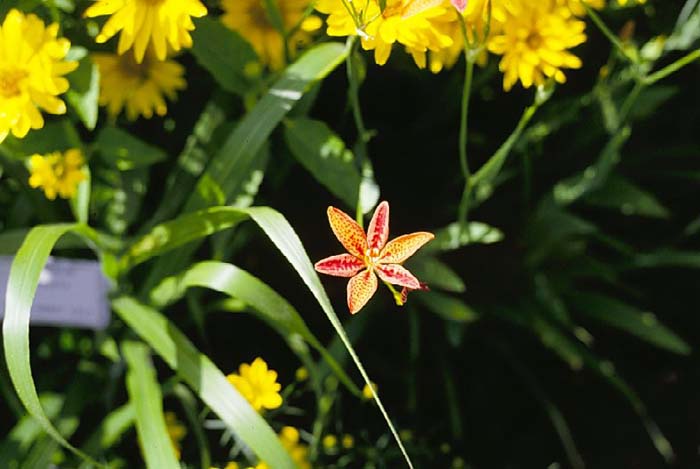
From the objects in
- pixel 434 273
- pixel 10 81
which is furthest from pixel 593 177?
pixel 10 81

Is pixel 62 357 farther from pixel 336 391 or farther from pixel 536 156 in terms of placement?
pixel 536 156

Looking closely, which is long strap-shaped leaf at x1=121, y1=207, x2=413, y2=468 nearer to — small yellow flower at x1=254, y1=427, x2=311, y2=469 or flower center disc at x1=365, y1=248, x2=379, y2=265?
flower center disc at x1=365, y1=248, x2=379, y2=265

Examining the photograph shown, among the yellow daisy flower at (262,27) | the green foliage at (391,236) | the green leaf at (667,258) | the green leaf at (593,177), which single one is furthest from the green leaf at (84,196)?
the green leaf at (667,258)

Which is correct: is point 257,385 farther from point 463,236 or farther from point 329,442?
point 463,236

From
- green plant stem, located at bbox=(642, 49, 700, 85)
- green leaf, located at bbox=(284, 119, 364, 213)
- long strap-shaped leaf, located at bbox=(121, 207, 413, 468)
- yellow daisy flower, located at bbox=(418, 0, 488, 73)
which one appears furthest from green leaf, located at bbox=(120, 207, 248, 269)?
green plant stem, located at bbox=(642, 49, 700, 85)

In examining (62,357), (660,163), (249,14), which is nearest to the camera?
(249,14)

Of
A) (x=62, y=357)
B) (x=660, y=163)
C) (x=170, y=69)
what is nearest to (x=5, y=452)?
(x=62, y=357)
